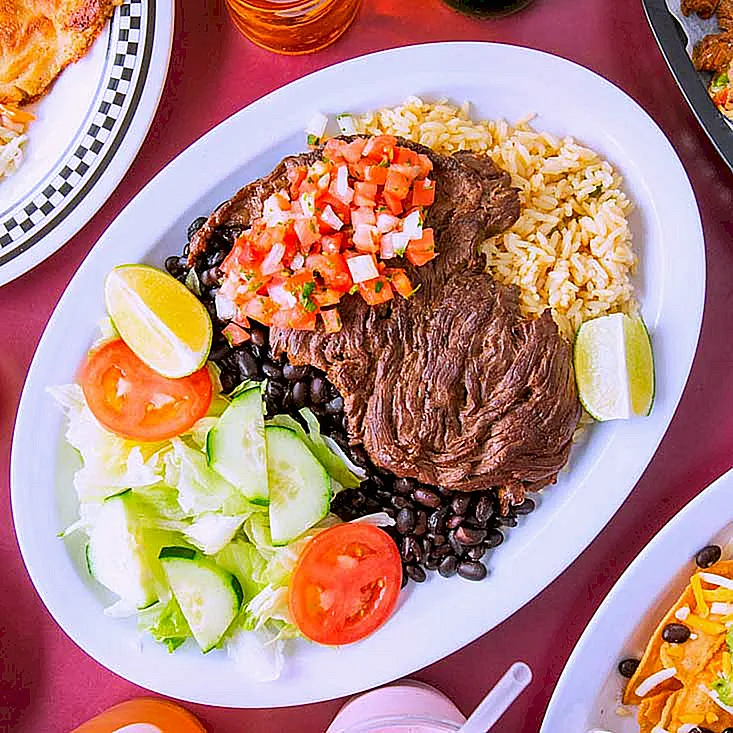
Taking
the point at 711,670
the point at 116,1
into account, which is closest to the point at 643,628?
the point at 711,670

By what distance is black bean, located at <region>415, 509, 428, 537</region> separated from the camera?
2.95 metres

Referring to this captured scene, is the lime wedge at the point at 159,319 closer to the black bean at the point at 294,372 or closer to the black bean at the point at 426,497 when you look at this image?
the black bean at the point at 294,372

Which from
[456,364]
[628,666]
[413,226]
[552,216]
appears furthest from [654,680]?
[413,226]

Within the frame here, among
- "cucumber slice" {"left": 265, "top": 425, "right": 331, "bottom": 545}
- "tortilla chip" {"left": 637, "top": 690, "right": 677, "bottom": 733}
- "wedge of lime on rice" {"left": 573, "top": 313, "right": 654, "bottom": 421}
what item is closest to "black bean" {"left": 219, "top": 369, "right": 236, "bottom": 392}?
"cucumber slice" {"left": 265, "top": 425, "right": 331, "bottom": 545}

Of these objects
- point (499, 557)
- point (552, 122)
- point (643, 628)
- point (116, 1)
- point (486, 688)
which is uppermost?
point (116, 1)

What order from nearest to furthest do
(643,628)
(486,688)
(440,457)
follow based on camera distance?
(440,457) < (643,628) < (486,688)

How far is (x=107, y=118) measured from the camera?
297 cm

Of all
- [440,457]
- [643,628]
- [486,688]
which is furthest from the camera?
[486,688]

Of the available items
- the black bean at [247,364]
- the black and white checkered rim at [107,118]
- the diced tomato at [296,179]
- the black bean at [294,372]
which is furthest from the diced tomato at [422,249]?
the black and white checkered rim at [107,118]

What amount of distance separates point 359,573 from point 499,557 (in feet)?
1.50

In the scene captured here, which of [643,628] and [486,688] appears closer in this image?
[643,628]

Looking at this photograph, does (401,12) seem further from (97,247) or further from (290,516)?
(290,516)

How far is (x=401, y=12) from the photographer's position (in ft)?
10.4

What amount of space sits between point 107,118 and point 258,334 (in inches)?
33.7
